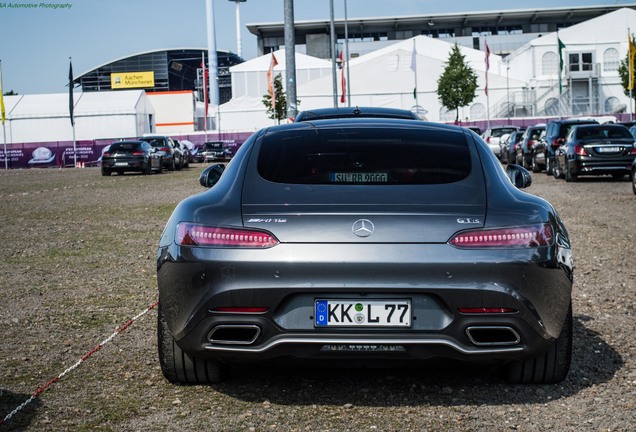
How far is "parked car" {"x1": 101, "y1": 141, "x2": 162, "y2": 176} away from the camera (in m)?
39.3

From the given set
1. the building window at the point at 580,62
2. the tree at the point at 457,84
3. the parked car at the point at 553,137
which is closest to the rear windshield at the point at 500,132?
the parked car at the point at 553,137

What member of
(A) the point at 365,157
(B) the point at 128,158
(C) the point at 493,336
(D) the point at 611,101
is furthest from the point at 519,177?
(D) the point at 611,101

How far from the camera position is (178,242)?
15.5ft

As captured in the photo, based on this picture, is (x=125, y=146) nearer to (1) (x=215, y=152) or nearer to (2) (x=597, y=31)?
(1) (x=215, y=152)

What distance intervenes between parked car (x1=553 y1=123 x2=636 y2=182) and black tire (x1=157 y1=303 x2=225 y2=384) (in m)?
22.0

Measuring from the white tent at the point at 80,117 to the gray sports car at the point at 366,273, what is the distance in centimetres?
6694

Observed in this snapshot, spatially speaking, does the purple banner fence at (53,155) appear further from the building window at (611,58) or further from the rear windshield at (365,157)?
the rear windshield at (365,157)

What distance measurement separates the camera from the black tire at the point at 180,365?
506 cm

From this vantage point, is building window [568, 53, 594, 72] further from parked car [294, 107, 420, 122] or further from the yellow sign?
the yellow sign

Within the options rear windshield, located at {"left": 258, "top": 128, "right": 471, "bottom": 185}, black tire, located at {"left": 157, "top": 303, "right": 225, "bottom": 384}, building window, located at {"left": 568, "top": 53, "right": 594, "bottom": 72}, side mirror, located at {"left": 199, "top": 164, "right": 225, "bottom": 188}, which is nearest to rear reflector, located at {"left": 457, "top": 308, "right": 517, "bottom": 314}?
rear windshield, located at {"left": 258, "top": 128, "right": 471, "bottom": 185}

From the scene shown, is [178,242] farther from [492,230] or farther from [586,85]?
[586,85]

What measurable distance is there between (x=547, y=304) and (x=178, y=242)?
→ 1758mm

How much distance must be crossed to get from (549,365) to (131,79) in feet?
449

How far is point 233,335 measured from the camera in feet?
15.2
